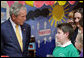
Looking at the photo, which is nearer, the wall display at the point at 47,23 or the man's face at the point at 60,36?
the man's face at the point at 60,36

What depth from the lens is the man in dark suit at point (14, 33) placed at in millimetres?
1548

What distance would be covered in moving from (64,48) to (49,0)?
0.41 meters

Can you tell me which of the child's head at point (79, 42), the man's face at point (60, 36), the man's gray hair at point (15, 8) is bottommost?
the child's head at point (79, 42)

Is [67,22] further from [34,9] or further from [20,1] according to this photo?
[20,1]

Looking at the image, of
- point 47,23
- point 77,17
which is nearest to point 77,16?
point 77,17

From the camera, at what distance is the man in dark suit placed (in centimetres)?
155

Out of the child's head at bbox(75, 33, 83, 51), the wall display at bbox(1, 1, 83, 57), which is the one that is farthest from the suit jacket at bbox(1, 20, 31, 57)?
the child's head at bbox(75, 33, 83, 51)

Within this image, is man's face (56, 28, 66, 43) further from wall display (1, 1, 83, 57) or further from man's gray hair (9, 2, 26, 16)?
man's gray hair (9, 2, 26, 16)

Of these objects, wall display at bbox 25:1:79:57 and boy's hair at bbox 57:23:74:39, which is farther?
wall display at bbox 25:1:79:57

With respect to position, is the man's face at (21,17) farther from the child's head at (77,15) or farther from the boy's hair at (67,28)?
the child's head at (77,15)

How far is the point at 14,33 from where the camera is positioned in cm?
158

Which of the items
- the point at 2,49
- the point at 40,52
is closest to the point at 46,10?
the point at 40,52

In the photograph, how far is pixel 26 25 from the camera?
1.66 meters

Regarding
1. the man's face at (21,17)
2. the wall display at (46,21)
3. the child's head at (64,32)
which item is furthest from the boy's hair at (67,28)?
the man's face at (21,17)
